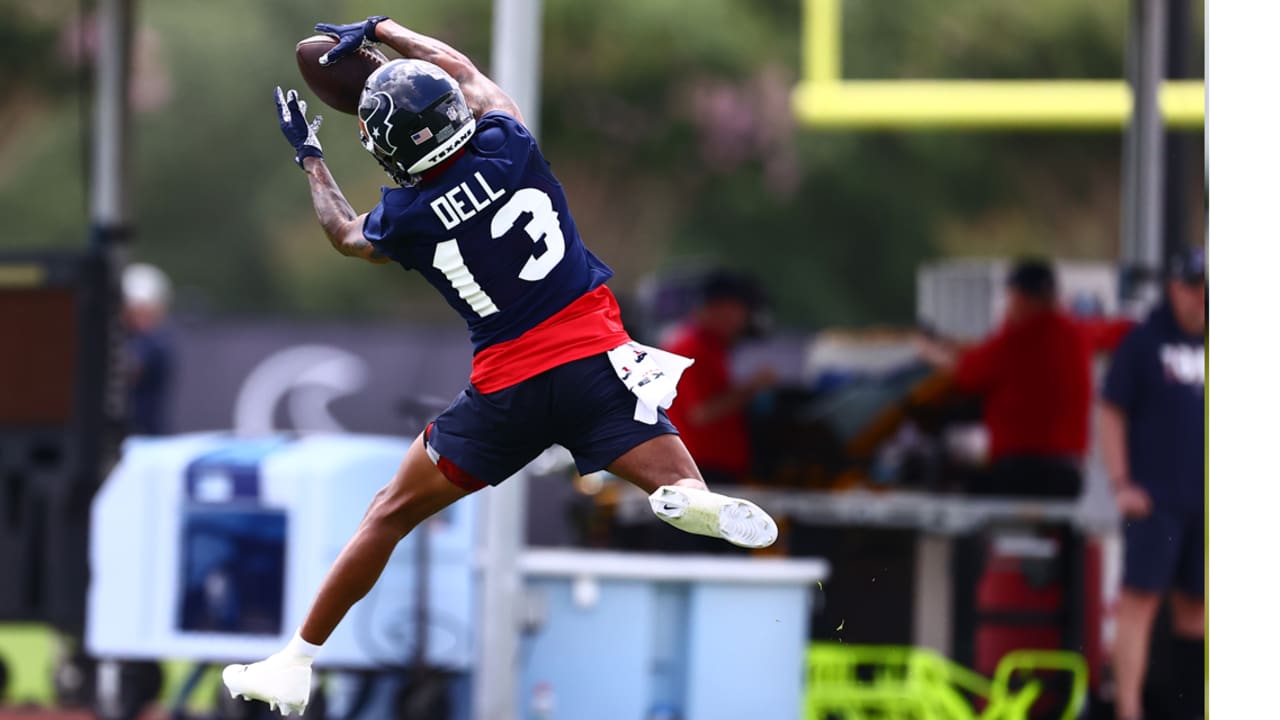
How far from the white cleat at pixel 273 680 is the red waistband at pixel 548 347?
35.1 inches

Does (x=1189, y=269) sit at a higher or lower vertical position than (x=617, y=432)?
higher

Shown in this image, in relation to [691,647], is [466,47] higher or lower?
higher

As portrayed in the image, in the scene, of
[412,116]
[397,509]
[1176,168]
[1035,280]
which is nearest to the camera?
[412,116]

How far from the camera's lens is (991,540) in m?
8.48

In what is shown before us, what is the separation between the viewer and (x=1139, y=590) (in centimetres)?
737

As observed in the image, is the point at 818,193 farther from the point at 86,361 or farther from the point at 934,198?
the point at 86,361

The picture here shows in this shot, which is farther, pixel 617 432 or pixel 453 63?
pixel 453 63

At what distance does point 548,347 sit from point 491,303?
18 centimetres

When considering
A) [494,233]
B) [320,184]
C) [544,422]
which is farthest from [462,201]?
[544,422]

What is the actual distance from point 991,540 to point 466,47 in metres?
15.0

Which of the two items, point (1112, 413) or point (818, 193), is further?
point (818, 193)

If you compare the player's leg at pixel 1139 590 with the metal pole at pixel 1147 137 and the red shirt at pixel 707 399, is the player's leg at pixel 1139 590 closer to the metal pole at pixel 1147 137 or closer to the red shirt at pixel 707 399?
the metal pole at pixel 1147 137

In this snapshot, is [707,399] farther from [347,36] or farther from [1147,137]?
[347,36]
